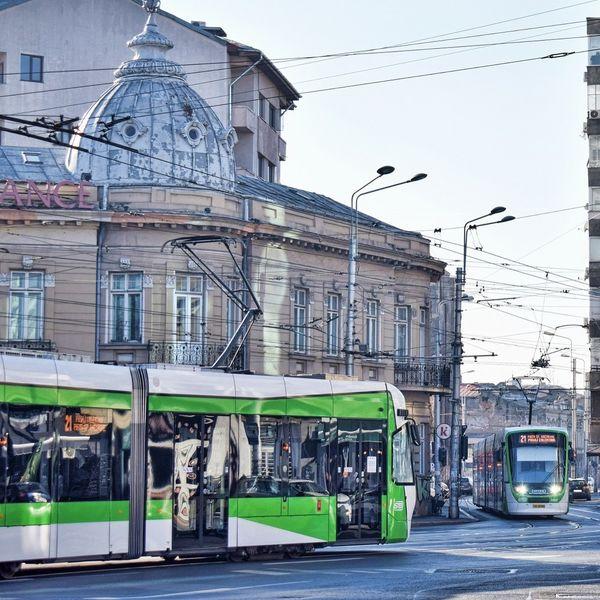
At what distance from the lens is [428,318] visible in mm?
59000

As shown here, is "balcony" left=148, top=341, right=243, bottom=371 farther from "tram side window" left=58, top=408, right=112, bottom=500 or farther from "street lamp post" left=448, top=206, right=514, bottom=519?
"tram side window" left=58, top=408, right=112, bottom=500

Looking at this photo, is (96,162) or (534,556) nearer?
(534,556)

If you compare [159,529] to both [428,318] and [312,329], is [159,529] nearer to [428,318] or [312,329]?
[312,329]

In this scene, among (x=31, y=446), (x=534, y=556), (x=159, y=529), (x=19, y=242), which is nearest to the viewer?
(x=31, y=446)

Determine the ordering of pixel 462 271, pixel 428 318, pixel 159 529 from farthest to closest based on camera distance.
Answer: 1. pixel 428 318
2. pixel 462 271
3. pixel 159 529

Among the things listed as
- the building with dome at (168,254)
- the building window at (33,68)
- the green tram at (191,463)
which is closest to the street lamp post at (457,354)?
the building with dome at (168,254)

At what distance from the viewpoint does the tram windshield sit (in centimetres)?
5159

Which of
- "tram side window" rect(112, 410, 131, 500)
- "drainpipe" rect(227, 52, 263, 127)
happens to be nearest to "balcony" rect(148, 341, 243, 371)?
"drainpipe" rect(227, 52, 263, 127)

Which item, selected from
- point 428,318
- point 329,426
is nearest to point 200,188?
point 428,318

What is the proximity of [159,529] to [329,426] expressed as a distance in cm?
435

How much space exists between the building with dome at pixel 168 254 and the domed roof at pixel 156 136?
0.15 ft

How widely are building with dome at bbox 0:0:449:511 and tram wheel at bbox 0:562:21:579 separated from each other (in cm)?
2225

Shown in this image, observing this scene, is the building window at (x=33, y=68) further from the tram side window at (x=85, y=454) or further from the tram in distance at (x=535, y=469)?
the tram side window at (x=85, y=454)

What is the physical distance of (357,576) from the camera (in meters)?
22.8
